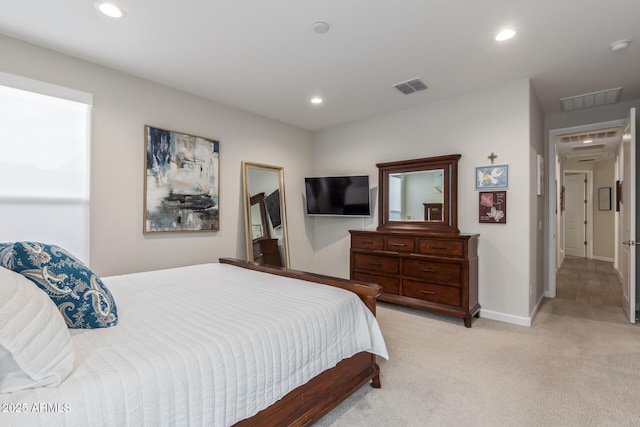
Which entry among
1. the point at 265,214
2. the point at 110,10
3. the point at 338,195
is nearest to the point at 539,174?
the point at 338,195

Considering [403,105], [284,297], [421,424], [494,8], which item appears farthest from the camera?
[403,105]

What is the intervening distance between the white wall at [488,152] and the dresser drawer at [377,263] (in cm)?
66

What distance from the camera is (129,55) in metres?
2.67

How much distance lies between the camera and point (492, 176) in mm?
3354

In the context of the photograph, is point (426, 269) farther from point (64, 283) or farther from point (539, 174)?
point (64, 283)

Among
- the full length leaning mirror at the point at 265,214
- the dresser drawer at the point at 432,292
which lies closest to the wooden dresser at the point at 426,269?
the dresser drawer at the point at 432,292

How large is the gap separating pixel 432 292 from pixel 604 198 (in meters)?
6.76

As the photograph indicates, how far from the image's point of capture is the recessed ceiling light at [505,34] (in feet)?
7.61

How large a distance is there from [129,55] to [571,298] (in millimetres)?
6035

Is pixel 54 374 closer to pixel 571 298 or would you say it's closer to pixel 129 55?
pixel 129 55

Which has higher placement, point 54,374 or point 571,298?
point 54,374

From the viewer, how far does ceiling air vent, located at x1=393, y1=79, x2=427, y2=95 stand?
10.7ft

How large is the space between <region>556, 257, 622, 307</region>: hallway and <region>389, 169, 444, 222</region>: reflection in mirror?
7.89 ft

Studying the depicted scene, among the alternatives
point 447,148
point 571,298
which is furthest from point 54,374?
point 571,298
